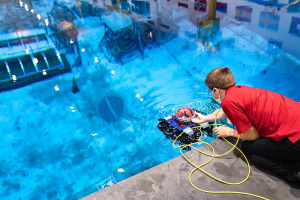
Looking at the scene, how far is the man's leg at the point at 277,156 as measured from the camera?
196cm

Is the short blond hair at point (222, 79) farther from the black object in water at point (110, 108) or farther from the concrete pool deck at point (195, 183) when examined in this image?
the black object in water at point (110, 108)

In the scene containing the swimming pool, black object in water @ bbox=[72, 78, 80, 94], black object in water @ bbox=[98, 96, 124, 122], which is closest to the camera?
the swimming pool

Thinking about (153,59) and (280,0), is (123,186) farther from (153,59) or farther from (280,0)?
(280,0)

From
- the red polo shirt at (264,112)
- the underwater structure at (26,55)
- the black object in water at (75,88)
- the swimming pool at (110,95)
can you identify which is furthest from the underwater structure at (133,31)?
the red polo shirt at (264,112)

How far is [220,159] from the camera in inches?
90.9

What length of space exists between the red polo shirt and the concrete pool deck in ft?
1.28

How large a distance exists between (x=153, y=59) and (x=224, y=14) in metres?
3.31

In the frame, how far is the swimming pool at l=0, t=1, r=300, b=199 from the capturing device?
293 cm

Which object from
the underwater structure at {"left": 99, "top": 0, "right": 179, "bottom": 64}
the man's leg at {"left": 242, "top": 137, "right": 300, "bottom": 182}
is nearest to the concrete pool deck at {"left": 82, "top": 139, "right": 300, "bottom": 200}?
the man's leg at {"left": 242, "top": 137, "right": 300, "bottom": 182}

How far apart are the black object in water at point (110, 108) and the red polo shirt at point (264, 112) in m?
2.06

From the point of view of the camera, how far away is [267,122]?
77.4 inches

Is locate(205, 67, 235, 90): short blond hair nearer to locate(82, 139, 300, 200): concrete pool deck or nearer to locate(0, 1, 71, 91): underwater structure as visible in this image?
locate(82, 139, 300, 200): concrete pool deck

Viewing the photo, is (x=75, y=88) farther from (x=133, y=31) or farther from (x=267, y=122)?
(x=267, y=122)

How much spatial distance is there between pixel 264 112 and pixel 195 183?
0.81 metres
